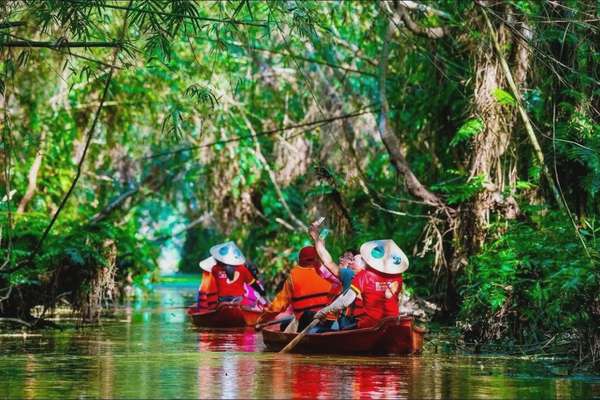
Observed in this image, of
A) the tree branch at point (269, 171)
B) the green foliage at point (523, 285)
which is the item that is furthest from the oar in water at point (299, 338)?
the tree branch at point (269, 171)

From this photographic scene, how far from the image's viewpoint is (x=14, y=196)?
29469mm

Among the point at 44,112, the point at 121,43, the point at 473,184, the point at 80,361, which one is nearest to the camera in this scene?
the point at 121,43

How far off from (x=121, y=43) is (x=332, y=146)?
17.0m

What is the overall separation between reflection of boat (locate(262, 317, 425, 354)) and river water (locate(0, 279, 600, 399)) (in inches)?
7.1

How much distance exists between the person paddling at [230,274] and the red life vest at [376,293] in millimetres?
8597

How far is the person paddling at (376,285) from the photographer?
51.7 feet

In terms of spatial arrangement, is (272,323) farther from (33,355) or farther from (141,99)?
(141,99)

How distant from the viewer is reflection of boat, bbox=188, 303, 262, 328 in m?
23.8

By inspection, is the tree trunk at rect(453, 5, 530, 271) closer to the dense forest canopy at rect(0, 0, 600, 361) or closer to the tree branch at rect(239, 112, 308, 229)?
the dense forest canopy at rect(0, 0, 600, 361)

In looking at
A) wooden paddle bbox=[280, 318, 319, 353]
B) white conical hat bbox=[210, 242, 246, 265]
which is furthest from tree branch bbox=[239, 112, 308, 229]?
wooden paddle bbox=[280, 318, 319, 353]

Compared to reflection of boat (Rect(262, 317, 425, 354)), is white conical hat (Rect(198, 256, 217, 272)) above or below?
above

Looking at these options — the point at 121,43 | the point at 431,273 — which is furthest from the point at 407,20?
the point at 121,43

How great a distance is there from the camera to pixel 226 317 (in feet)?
78.3

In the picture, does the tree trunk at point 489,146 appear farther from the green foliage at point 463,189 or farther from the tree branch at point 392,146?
the tree branch at point 392,146
